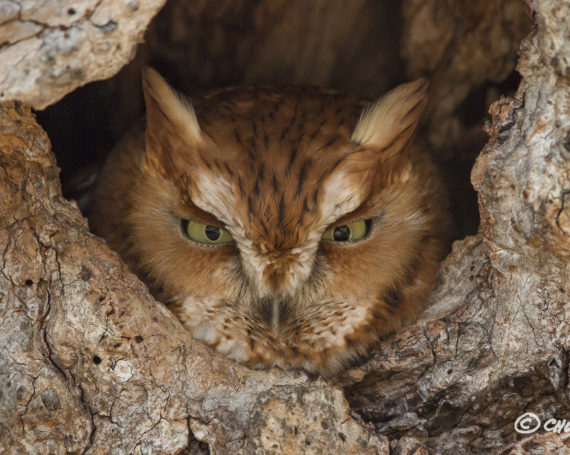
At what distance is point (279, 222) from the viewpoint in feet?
6.63

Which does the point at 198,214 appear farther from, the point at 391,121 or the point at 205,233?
the point at 391,121

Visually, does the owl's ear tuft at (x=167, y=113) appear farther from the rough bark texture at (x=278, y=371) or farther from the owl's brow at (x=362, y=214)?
the owl's brow at (x=362, y=214)

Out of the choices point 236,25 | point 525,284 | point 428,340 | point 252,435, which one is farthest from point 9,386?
point 236,25

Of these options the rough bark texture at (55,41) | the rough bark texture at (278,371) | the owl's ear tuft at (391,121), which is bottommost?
the rough bark texture at (278,371)

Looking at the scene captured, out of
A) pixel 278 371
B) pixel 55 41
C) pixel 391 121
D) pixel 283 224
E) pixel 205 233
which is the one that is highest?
pixel 55 41

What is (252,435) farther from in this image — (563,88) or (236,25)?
(236,25)

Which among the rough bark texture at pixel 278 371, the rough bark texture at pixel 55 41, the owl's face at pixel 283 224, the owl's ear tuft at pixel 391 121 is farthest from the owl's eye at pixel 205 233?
the rough bark texture at pixel 55 41

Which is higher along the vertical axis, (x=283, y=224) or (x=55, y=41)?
(x=55, y=41)

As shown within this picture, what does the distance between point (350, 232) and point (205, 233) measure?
46 cm

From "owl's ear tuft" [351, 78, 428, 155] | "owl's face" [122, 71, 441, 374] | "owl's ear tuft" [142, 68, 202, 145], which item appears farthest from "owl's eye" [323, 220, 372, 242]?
"owl's ear tuft" [142, 68, 202, 145]

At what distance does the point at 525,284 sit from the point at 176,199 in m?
1.08

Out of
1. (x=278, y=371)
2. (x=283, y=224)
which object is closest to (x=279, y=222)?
(x=283, y=224)

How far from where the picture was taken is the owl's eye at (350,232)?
2.18 m

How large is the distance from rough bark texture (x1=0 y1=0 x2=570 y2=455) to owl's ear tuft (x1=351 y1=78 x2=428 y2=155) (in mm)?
339
